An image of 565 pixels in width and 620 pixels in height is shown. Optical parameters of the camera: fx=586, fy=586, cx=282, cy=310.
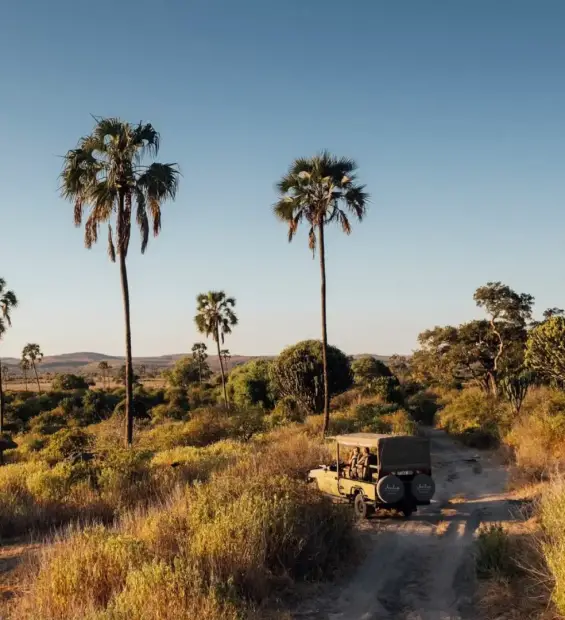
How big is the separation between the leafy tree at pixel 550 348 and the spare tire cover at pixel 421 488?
12129 millimetres

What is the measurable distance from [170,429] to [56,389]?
41.2 metres

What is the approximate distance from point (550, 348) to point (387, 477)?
529 inches

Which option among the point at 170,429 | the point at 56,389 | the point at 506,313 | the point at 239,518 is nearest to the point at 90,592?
the point at 239,518

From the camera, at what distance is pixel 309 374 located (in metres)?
36.9

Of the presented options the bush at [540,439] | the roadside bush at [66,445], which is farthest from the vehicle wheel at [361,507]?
the roadside bush at [66,445]

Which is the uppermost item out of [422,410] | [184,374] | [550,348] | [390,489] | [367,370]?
[550,348]

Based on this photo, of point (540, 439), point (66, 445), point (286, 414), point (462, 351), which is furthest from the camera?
point (462, 351)

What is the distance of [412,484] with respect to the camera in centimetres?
1298

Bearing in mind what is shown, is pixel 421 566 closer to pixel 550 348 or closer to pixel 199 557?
pixel 199 557

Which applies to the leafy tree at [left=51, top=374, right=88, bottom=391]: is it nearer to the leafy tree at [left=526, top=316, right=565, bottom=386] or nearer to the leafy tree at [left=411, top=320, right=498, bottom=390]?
the leafy tree at [left=411, top=320, right=498, bottom=390]

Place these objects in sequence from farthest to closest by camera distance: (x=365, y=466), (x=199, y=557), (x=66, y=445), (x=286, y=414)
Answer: (x=286, y=414) < (x=66, y=445) < (x=365, y=466) < (x=199, y=557)

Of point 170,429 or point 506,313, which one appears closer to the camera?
point 170,429

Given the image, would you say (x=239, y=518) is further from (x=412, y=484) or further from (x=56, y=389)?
(x=56, y=389)

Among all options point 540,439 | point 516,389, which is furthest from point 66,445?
point 516,389
